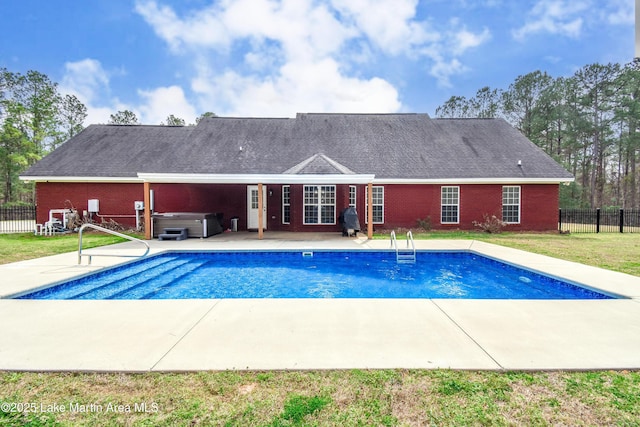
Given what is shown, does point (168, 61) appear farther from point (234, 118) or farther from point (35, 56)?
point (35, 56)

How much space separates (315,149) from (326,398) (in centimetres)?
1557

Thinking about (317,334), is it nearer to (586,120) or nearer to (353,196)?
(353,196)

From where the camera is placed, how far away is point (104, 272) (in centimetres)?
692

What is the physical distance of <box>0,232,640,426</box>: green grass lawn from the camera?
7.27ft

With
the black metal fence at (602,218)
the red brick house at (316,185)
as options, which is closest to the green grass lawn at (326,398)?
the red brick house at (316,185)

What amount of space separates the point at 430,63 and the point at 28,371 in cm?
2565

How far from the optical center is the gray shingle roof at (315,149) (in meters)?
15.5

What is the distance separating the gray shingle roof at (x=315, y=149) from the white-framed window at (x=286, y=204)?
3.40 ft

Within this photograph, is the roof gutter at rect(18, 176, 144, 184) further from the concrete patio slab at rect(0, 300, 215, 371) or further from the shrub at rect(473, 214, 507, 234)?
the shrub at rect(473, 214, 507, 234)

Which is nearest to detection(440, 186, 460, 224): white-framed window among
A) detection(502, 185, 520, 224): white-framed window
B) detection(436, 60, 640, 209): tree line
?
detection(502, 185, 520, 224): white-framed window

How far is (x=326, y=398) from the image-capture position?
2.43m

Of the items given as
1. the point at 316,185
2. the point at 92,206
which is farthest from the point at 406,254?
the point at 92,206

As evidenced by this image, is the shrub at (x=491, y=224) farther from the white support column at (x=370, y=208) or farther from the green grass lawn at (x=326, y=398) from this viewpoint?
the green grass lawn at (x=326, y=398)

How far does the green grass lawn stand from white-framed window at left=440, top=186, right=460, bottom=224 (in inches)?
534
